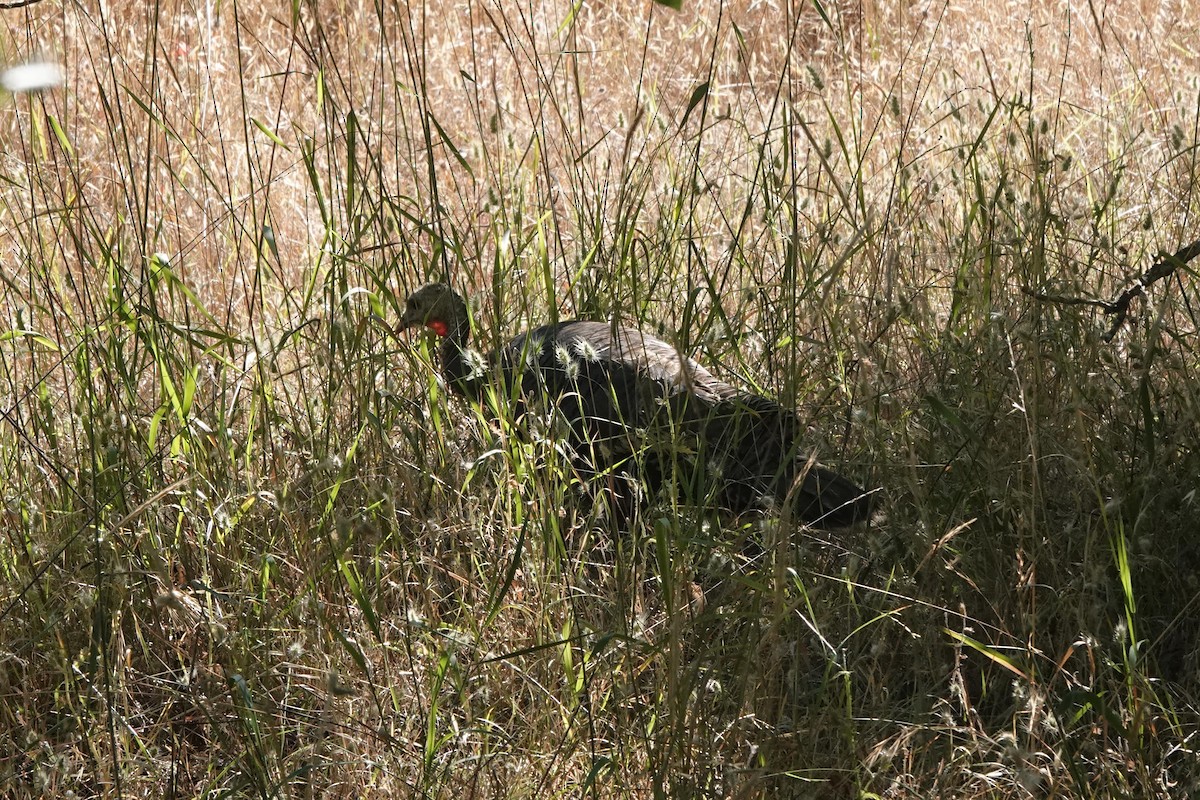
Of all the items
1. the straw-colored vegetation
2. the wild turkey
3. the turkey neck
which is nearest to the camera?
the straw-colored vegetation

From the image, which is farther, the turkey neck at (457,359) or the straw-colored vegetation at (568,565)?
the turkey neck at (457,359)

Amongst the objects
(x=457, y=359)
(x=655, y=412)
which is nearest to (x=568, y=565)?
(x=655, y=412)

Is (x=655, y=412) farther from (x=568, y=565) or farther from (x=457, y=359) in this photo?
(x=457, y=359)

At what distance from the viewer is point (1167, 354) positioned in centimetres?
242

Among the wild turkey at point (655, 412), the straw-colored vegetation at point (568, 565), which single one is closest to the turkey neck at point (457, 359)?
the wild turkey at point (655, 412)

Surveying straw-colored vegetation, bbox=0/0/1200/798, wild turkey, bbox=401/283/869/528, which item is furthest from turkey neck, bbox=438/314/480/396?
straw-colored vegetation, bbox=0/0/1200/798

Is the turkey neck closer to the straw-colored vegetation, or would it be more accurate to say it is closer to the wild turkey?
the wild turkey

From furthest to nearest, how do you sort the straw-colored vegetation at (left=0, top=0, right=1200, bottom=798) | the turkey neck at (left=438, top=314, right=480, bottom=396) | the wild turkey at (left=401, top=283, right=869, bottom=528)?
the turkey neck at (left=438, top=314, right=480, bottom=396) < the wild turkey at (left=401, top=283, right=869, bottom=528) < the straw-colored vegetation at (left=0, top=0, right=1200, bottom=798)

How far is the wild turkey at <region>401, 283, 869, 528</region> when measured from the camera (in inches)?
91.3

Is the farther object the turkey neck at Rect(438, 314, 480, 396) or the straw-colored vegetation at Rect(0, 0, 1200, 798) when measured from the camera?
the turkey neck at Rect(438, 314, 480, 396)

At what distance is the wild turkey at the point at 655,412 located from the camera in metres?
2.32

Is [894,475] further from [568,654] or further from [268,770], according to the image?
[268,770]

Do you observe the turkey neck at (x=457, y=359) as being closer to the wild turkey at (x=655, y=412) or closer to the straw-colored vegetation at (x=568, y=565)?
the wild turkey at (x=655, y=412)

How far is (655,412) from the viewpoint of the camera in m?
2.15
